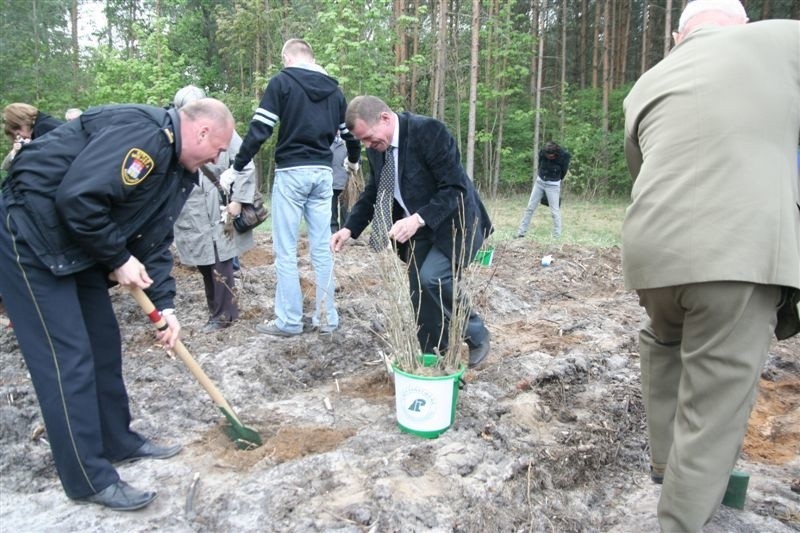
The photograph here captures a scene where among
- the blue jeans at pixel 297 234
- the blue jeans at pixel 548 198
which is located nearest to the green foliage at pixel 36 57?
the blue jeans at pixel 548 198

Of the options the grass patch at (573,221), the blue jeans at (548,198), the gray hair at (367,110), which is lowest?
the grass patch at (573,221)

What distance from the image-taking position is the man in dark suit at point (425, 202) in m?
3.35

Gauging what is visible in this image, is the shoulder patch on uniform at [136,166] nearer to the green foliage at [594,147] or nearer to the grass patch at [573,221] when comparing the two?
the grass patch at [573,221]

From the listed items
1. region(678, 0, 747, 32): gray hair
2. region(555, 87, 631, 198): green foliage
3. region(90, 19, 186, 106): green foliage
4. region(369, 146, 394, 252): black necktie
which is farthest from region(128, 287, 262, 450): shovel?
region(555, 87, 631, 198): green foliage

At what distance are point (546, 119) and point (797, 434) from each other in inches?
776

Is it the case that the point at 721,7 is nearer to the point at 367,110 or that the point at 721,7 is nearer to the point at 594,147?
the point at 367,110

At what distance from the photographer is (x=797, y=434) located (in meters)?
3.38

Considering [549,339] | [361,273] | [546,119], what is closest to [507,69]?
[546,119]

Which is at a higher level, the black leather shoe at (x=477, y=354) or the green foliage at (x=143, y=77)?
the green foliage at (x=143, y=77)

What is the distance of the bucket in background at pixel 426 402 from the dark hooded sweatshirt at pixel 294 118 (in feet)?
6.67

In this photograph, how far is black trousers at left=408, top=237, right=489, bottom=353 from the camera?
140 inches

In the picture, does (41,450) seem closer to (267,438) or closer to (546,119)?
(267,438)

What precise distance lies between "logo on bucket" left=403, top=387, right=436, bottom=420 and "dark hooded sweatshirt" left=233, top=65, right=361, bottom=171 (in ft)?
6.92

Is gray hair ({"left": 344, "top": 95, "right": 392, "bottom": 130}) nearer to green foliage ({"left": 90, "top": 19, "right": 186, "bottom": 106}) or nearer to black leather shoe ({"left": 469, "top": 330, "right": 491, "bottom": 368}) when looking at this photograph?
black leather shoe ({"left": 469, "top": 330, "right": 491, "bottom": 368})
